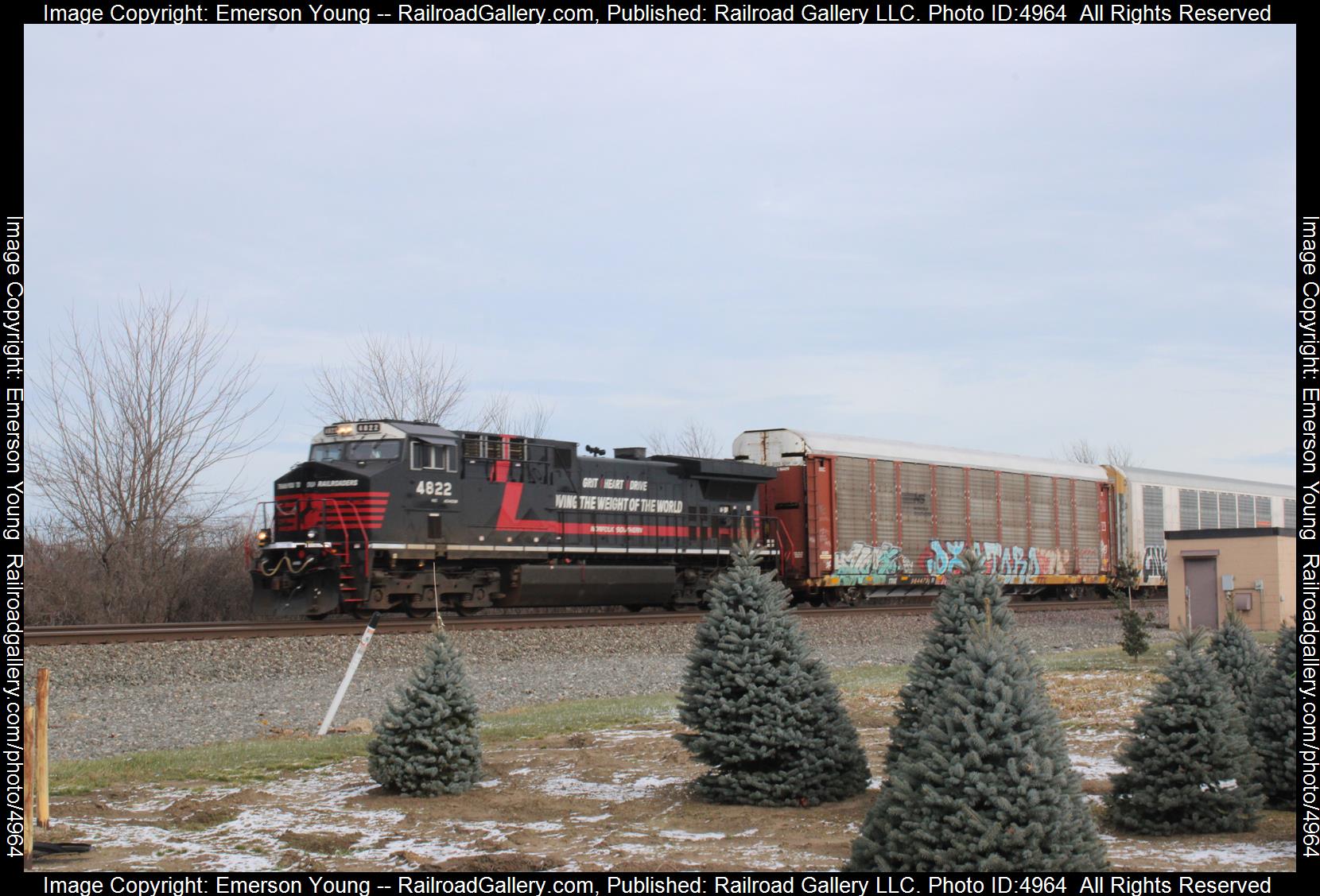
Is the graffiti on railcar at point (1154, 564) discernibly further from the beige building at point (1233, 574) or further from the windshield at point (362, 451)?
the windshield at point (362, 451)

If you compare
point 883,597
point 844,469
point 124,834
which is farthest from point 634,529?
point 124,834

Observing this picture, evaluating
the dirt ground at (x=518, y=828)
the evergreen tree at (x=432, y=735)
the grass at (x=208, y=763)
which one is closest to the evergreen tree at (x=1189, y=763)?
the dirt ground at (x=518, y=828)

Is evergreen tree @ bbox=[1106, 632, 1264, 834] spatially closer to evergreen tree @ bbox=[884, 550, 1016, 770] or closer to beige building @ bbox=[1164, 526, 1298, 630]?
evergreen tree @ bbox=[884, 550, 1016, 770]

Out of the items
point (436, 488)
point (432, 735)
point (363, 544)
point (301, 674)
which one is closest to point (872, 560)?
point (436, 488)

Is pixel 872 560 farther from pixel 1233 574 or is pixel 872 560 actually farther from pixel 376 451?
pixel 376 451

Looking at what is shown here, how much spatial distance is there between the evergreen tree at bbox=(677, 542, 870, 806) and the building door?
18972 millimetres

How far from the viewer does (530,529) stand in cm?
2364

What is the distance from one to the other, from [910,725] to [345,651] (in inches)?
480

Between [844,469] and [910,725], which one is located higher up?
[844,469]

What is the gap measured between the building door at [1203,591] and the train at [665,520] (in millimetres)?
4564

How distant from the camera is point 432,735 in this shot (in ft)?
26.2

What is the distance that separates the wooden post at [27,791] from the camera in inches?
240

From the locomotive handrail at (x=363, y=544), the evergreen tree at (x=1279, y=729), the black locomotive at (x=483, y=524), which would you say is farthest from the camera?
the black locomotive at (x=483, y=524)

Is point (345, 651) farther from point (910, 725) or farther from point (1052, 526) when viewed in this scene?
point (1052, 526)
